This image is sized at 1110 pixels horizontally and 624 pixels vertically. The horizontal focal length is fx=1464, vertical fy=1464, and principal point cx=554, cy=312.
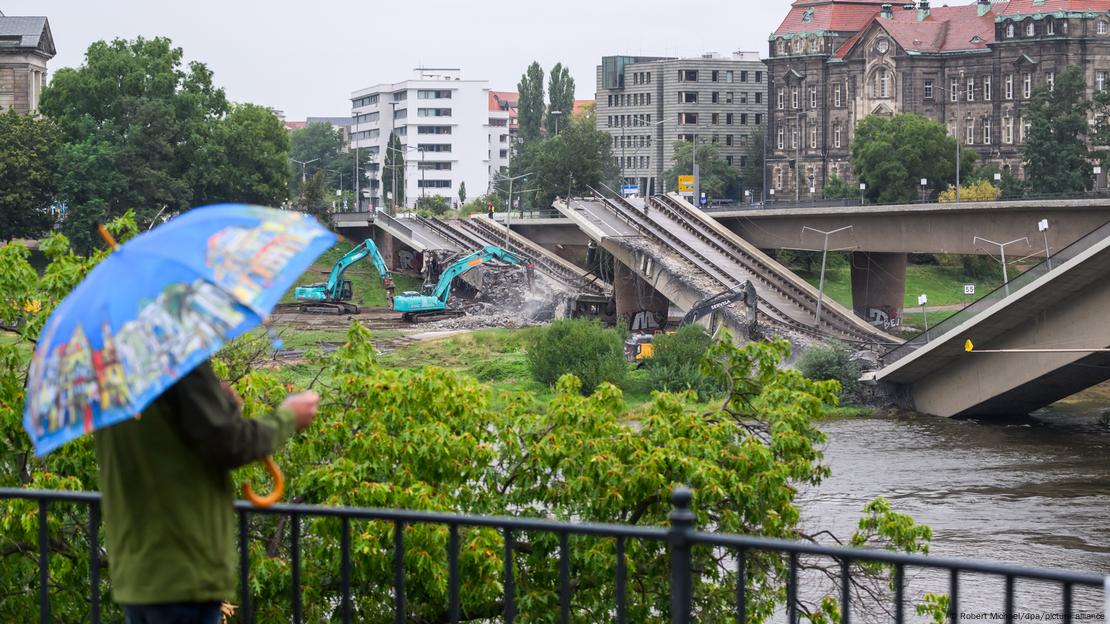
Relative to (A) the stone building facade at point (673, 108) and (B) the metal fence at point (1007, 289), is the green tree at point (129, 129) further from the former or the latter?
(A) the stone building facade at point (673, 108)

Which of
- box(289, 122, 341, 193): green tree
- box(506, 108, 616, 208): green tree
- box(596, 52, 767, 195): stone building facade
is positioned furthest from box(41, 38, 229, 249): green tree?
box(289, 122, 341, 193): green tree

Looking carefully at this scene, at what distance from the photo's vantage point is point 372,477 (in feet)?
51.1

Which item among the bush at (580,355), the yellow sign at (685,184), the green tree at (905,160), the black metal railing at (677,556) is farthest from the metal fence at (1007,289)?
the yellow sign at (685,184)

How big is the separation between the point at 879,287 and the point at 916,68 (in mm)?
51219

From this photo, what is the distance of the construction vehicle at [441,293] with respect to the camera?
71000mm

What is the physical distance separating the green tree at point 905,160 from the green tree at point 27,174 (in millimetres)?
50896

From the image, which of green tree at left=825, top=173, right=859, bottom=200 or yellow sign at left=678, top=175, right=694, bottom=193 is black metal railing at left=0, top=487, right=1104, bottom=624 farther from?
yellow sign at left=678, top=175, right=694, bottom=193

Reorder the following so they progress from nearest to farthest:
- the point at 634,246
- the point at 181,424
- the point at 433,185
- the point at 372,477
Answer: the point at 181,424
the point at 372,477
the point at 634,246
the point at 433,185

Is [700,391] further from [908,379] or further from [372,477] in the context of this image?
[372,477]

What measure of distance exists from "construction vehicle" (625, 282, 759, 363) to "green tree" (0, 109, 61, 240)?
127ft

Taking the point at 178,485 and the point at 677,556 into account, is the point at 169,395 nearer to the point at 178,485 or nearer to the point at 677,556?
the point at 178,485

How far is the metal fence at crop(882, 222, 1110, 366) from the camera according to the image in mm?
36500

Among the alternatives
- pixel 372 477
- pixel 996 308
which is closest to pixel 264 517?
pixel 372 477

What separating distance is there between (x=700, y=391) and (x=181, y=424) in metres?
45.1
